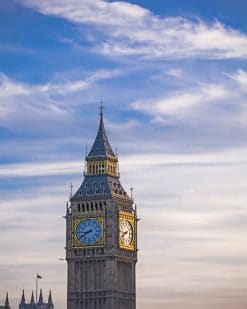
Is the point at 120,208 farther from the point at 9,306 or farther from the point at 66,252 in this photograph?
the point at 9,306

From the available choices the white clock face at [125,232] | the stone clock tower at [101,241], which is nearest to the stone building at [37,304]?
the stone clock tower at [101,241]

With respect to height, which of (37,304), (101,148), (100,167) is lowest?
(37,304)

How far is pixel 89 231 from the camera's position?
17475cm

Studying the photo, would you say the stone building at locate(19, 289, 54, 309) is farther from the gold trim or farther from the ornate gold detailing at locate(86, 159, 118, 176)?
the ornate gold detailing at locate(86, 159, 118, 176)

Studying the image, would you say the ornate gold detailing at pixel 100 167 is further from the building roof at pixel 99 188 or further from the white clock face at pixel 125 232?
the white clock face at pixel 125 232

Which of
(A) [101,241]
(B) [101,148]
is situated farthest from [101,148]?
(A) [101,241]

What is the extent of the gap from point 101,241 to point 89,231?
283 cm

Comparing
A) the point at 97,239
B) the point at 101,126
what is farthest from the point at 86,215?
the point at 101,126

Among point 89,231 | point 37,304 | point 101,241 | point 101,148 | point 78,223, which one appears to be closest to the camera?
point 101,241

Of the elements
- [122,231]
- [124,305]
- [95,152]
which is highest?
[95,152]

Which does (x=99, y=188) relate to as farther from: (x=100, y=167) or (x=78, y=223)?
(x=78, y=223)

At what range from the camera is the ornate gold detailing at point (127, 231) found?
17512cm

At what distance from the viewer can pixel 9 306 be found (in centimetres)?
18125

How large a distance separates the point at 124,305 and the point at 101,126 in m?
28.9
